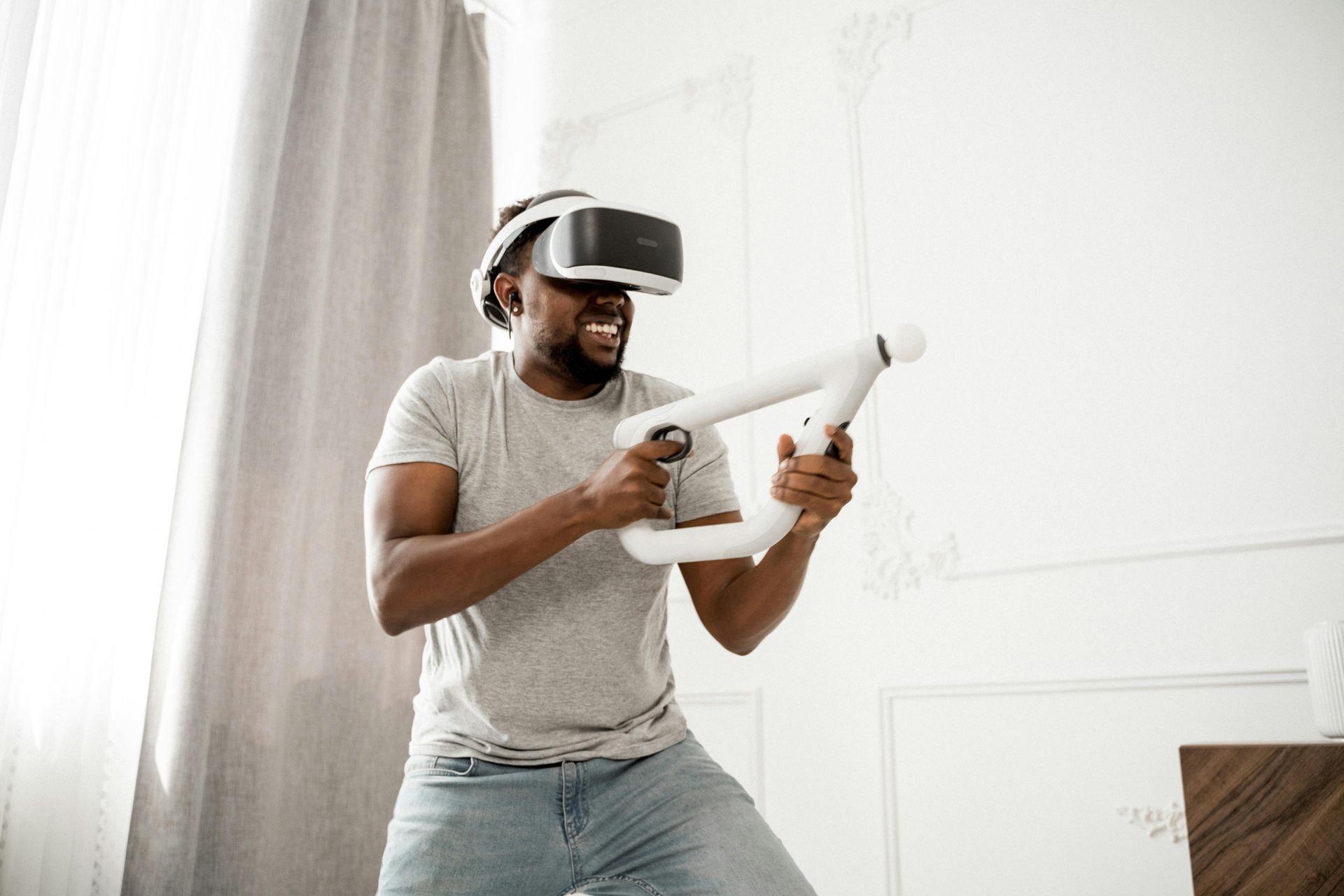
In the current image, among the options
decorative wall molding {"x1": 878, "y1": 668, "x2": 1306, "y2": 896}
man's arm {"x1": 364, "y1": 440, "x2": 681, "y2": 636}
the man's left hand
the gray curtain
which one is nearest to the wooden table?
decorative wall molding {"x1": 878, "y1": 668, "x2": 1306, "y2": 896}

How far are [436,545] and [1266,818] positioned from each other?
3.81 ft

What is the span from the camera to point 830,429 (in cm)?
112

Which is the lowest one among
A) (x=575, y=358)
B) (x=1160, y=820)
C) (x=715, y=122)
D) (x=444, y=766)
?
(x=1160, y=820)

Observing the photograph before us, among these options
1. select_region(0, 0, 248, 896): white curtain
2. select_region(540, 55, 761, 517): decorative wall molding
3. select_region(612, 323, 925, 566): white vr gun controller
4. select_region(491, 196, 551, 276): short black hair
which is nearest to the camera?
select_region(612, 323, 925, 566): white vr gun controller

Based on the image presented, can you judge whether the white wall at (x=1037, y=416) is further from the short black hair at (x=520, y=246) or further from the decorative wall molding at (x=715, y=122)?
the short black hair at (x=520, y=246)

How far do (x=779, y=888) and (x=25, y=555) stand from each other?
58.9 inches

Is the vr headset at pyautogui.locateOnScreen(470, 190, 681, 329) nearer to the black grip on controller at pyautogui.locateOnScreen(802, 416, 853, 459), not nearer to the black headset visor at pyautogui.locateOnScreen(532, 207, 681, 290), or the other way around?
the black headset visor at pyautogui.locateOnScreen(532, 207, 681, 290)

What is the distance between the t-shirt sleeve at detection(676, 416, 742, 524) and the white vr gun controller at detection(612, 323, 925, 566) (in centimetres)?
Result: 24

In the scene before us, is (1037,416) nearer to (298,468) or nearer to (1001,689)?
(1001,689)

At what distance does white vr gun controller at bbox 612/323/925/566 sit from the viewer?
108 cm

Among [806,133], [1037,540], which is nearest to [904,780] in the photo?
[1037,540]

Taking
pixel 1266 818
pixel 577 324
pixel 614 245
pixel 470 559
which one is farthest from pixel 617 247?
pixel 1266 818

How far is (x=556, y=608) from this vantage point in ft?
4.33

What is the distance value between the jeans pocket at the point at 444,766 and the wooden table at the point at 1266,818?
3.22ft
